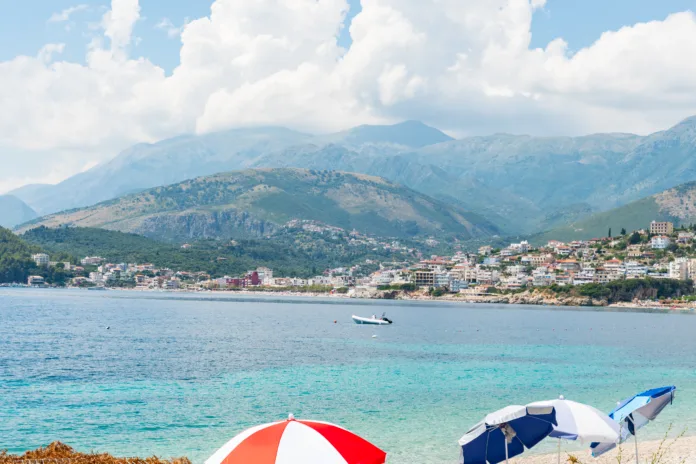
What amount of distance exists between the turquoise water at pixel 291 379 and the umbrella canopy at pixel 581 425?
25.1 ft

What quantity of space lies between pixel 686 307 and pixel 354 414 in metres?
137

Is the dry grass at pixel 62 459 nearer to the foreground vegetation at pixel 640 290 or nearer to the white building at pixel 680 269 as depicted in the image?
the foreground vegetation at pixel 640 290

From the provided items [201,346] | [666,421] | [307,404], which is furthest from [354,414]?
[201,346]

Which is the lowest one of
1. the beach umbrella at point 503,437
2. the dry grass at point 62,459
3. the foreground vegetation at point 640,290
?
the dry grass at point 62,459

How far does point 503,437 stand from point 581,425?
A: 5.78ft

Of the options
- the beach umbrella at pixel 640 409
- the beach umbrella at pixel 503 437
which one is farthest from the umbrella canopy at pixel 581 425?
the beach umbrella at pixel 640 409

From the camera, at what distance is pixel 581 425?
1611 centimetres

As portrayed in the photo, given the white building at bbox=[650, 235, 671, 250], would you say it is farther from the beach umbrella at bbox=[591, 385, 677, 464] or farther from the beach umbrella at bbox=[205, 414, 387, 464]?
the beach umbrella at bbox=[205, 414, 387, 464]

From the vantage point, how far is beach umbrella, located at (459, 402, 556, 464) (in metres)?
15.6

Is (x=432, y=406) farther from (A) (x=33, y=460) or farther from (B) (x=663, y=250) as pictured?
(B) (x=663, y=250)

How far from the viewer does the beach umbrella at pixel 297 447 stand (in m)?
11.0

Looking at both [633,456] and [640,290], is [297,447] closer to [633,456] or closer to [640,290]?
[633,456]

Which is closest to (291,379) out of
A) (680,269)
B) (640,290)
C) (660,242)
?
(640,290)

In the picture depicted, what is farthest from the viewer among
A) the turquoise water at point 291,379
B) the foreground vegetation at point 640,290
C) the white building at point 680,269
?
the white building at point 680,269
